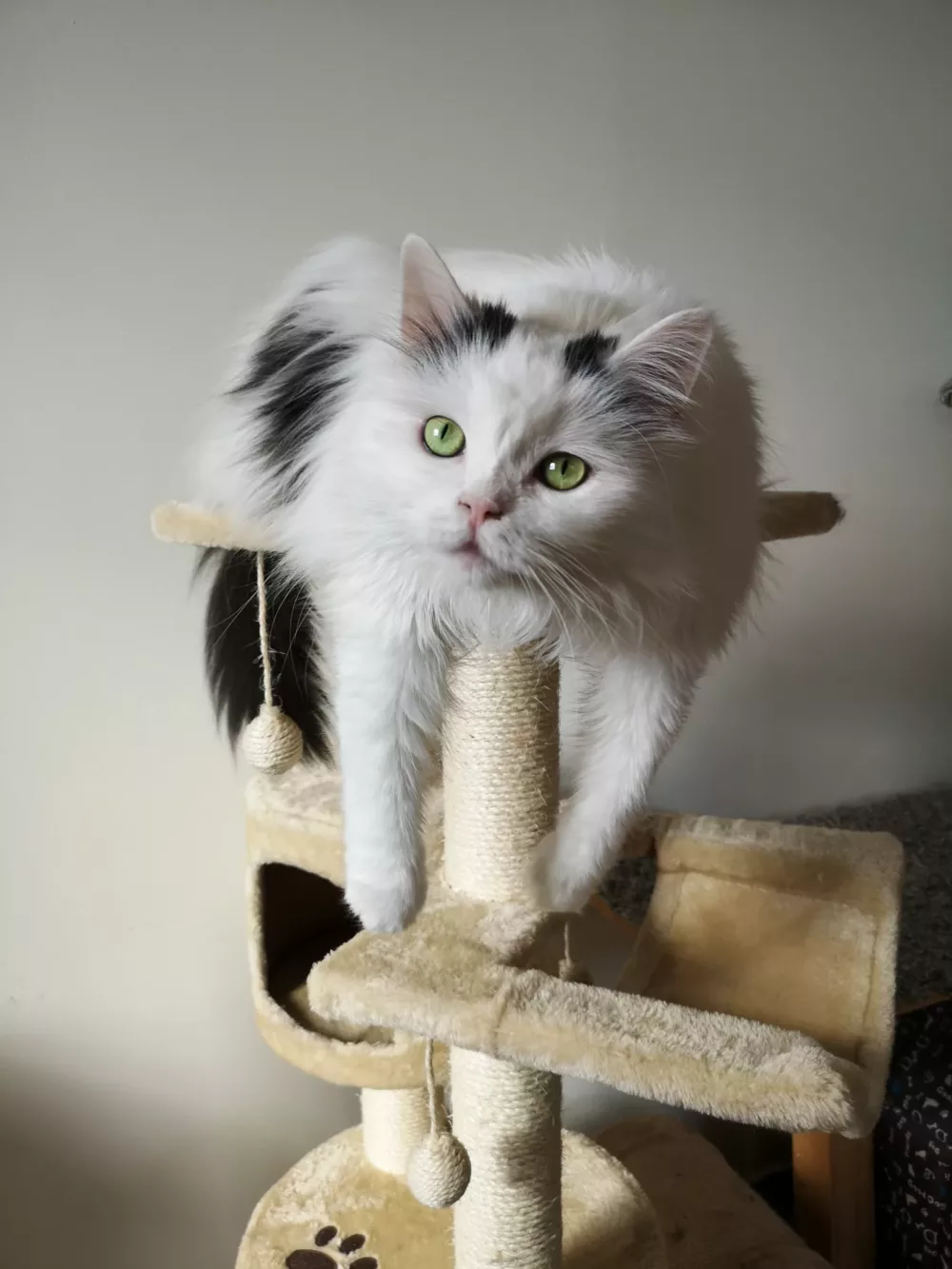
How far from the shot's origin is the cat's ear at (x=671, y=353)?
57cm

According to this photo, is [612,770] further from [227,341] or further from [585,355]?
[227,341]

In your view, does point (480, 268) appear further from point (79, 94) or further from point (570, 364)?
point (79, 94)

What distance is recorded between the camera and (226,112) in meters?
1.05

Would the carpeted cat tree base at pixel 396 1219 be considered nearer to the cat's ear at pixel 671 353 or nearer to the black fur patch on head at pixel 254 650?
the black fur patch on head at pixel 254 650

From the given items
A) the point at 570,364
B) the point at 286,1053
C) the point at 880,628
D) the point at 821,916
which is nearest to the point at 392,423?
the point at 570,364

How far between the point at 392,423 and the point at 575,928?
1117 millimetres

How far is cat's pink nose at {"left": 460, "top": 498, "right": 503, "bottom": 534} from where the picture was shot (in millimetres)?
550

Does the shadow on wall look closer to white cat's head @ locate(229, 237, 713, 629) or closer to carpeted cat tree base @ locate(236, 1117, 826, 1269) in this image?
carpeted cat tree base @ locate(236, 1117, 826, 1269)

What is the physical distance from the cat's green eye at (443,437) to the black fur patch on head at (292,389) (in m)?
0.13

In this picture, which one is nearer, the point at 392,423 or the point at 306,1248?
the point at 392,423

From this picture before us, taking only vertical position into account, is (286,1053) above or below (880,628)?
below

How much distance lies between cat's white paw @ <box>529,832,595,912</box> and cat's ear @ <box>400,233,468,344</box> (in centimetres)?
48

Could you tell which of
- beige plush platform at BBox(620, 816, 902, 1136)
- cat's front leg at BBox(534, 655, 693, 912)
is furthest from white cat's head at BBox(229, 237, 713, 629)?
beige plush platform at BBox(620, 816, 902, 1136)

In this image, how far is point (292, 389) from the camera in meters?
0.72
